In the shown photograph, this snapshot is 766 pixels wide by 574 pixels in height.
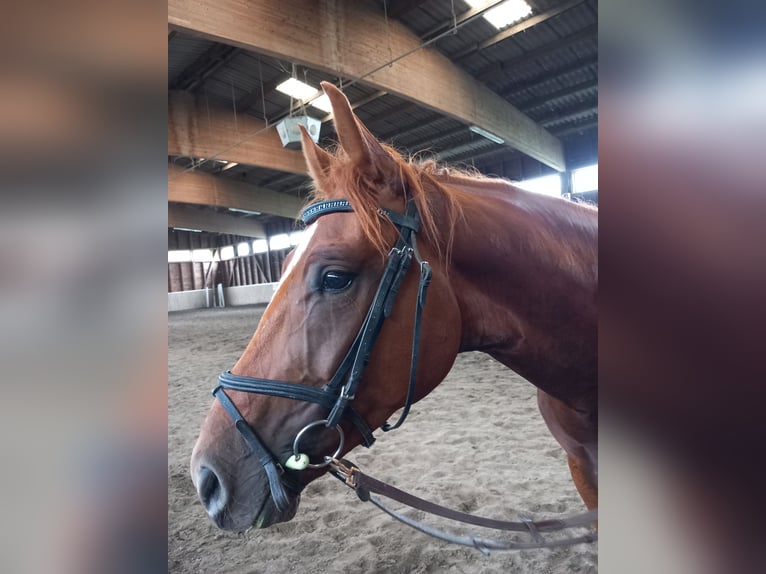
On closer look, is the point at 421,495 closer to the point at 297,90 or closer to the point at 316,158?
the point at 316,158

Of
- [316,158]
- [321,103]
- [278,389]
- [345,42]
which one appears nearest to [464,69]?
[345,42]

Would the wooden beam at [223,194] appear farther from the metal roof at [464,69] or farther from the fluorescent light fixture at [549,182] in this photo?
the fluorescent light fixture at [549,182]

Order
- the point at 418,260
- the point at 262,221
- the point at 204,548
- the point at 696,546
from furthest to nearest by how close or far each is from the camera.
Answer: the point at 262,221
the point at 204,548
the point at 418,260
the point at 696,546

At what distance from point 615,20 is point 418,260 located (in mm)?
857

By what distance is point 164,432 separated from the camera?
466 millimetres

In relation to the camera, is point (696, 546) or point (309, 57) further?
point (309, 57)

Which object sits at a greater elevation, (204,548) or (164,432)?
(164,432)

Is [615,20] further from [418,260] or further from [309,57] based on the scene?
[309,57]

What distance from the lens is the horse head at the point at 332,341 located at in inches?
45.6

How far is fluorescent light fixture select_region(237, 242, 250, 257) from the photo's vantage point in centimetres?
3081

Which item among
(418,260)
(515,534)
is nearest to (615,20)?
(418,260)

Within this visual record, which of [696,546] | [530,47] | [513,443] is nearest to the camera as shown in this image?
[696,546]

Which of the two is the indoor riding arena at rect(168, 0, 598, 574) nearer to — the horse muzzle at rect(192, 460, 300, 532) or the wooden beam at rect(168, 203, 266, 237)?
the horse muzzle at rect(192, 460, 300, 532)

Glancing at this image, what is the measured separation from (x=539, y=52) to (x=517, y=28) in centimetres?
115
